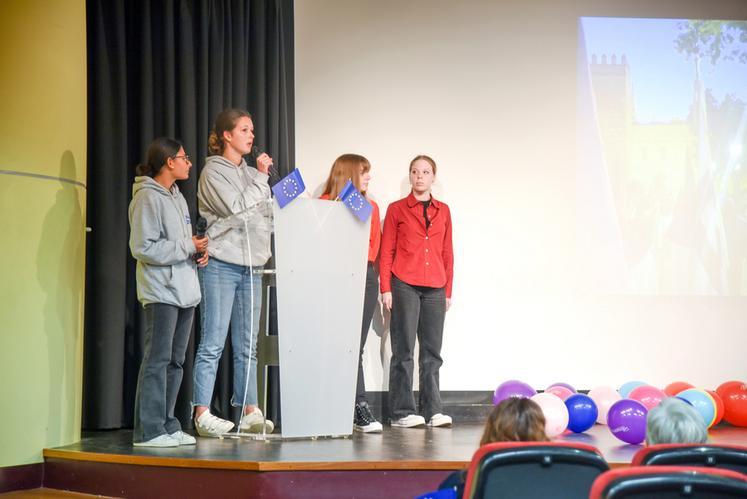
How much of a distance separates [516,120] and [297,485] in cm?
321

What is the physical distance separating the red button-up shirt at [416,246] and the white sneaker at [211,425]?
1266mm

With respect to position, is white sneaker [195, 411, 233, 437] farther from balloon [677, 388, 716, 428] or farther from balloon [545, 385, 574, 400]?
balloon [677, 388, 716, 428]

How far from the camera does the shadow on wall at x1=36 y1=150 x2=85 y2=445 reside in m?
4.17

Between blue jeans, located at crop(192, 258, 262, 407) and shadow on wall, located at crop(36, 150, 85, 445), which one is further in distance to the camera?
blue jeans, located at crop(192, 258, 262, 407)

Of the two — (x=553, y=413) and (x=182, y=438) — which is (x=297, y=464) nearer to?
(x=182, y=438)

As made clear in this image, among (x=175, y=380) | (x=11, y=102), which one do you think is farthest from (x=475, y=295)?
(x=11, y=102)

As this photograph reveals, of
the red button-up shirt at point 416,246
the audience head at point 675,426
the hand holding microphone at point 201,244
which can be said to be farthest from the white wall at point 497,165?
the audience head at point 675,426

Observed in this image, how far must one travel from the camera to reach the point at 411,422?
510 cm

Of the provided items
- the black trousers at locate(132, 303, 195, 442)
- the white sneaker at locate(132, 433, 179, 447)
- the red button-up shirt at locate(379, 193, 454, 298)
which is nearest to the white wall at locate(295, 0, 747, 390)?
the red button-up shirt at locate(379, 193, 454, 298)

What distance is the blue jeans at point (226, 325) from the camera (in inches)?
173

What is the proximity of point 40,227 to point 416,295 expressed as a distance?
209 centimetres

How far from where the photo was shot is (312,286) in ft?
13.7

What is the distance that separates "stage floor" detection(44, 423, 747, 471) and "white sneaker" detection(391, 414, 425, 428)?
313 millimetres

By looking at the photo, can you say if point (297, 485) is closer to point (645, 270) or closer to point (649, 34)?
point (645, 270)
